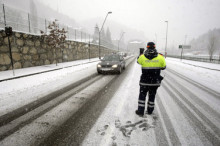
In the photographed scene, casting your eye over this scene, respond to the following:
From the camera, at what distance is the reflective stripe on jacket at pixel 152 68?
343 cm

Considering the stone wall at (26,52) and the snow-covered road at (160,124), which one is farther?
the stone wall at (26,52)

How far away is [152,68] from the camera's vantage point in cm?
346

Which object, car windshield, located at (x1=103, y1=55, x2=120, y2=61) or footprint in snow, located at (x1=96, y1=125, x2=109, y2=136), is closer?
footprint in snow, located at (x1=96, y1=125, x2=109, y2=136)

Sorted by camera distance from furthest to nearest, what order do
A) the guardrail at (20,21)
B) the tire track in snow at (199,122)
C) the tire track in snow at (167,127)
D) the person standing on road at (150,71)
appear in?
1. the guardrail at (20,21)
2. the person standing on road at (150,71)
3. the tire track in snow at (199,122)
4. the tire track in snow at (167,127)

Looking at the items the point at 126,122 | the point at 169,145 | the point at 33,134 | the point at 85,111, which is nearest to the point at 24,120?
the point at 33,134

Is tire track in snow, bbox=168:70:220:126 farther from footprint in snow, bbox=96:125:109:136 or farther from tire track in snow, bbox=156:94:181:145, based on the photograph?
footprint in snow, bbox=96:125:109:136

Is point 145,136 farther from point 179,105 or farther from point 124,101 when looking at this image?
point 179,105

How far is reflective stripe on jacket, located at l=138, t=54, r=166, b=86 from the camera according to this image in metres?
3.43

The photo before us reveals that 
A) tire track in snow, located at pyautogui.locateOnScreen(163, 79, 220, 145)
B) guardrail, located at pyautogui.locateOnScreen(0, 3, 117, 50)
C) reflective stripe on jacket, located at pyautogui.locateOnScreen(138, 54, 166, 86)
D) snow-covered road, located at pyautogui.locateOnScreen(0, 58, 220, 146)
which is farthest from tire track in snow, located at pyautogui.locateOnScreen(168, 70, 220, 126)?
guardrail, located at pyautogui.locateOnScreen(0, 3, 117, 50)

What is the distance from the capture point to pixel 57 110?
3.82 meters

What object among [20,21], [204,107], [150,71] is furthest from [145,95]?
[20,21]

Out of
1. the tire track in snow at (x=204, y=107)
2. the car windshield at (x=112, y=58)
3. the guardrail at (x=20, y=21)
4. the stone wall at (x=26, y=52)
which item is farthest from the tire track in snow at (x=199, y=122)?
the guardrail at (x=20, y=21)

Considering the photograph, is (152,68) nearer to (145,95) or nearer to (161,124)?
(145,95)

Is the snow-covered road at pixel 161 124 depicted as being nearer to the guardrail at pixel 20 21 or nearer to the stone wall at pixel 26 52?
the stone wall at pixel 26 52
